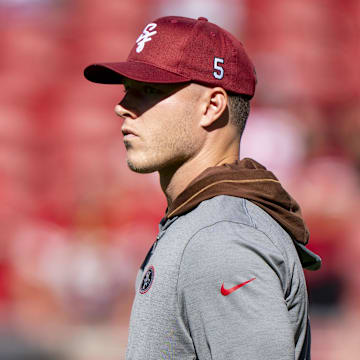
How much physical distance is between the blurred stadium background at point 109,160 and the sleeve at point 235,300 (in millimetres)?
5706

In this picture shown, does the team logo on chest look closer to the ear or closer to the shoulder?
the shoulder

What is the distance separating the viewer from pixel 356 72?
10328mm

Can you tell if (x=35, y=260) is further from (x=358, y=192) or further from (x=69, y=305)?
(x=358, y=192)

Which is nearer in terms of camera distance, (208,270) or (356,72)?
(208,270)

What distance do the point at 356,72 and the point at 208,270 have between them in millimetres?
9479

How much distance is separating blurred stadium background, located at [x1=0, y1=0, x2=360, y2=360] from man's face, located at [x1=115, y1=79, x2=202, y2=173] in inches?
214

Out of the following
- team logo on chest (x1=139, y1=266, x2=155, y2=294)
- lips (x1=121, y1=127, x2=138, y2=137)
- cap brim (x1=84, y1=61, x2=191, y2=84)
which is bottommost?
team logo on chest (x1=139, y1=266, x2=155, y2=294)

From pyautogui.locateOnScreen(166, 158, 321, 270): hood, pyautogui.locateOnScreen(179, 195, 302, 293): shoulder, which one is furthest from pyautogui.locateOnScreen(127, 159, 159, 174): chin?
pyautogui.locateOnScreen(179, 195, 302, 293): shoulder

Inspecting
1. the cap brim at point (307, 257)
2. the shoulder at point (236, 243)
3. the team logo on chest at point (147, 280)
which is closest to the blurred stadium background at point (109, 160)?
the cap brim at point (307, 257)

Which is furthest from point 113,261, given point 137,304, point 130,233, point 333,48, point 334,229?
point 137,304

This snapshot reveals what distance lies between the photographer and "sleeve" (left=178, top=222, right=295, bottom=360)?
4.55 feet

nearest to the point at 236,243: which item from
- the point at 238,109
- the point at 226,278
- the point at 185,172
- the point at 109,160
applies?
the point at 226,278

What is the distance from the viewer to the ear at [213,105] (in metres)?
1.81

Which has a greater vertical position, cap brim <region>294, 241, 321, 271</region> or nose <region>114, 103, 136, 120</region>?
nose <region>114, 103, 136, 120</region>
